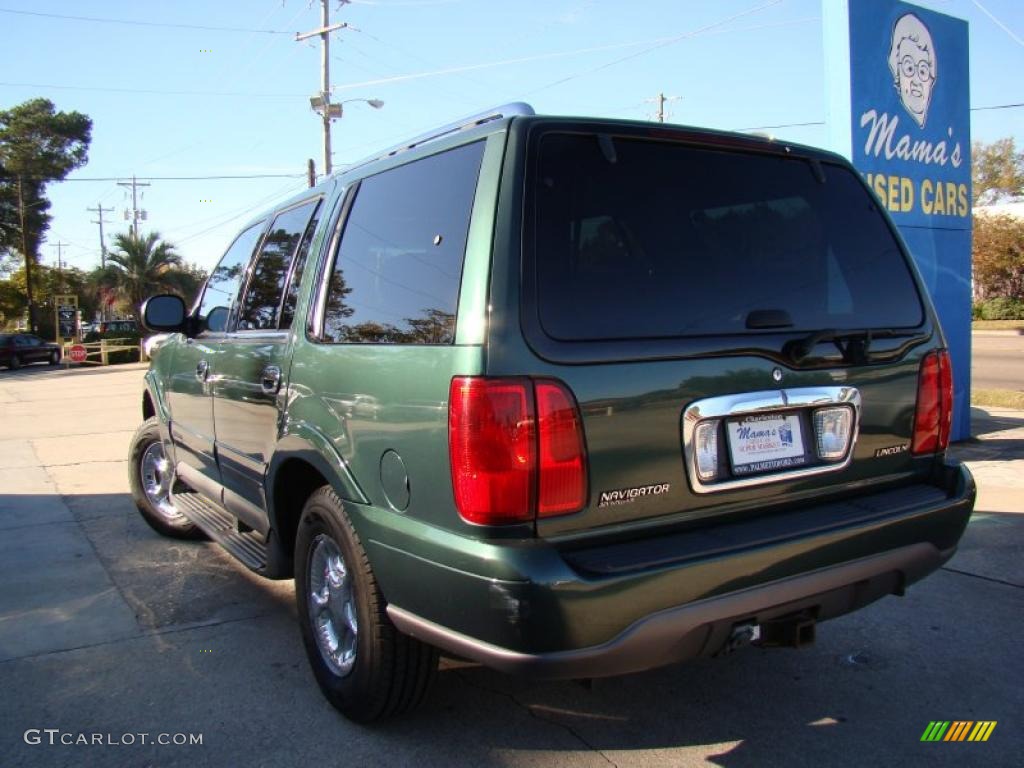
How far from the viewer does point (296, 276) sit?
11.6 ft

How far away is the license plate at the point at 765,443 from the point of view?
2.47m

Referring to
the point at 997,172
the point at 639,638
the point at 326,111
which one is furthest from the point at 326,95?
the point at 997,172

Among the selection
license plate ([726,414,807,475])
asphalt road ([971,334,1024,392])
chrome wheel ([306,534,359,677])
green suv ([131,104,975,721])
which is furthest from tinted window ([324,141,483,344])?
asphalt road ([971,334,1024,392])

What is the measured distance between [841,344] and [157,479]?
4632 mm

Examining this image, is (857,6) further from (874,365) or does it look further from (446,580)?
(446,580)

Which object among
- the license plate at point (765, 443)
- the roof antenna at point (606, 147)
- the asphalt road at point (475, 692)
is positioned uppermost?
the roof antenna at point (606, 147)

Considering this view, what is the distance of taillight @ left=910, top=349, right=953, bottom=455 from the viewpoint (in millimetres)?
2918

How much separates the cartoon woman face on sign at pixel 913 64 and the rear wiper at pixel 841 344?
19.6ft

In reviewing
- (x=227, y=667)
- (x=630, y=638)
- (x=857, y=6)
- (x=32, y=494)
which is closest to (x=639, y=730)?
(x=630, y=638)

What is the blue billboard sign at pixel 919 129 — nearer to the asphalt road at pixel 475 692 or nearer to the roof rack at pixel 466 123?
the asphalt road at pixel 475 692

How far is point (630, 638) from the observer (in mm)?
2174

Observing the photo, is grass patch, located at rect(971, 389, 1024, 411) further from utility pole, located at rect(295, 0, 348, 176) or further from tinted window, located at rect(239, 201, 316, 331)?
utility pole, located at rect(295, 0, 348, 176)

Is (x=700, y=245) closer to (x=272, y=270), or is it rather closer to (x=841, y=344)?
(x=841, y=344)

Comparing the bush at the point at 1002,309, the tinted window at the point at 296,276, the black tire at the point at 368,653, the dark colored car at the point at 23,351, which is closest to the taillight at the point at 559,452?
the black tire at the point at 368,653
